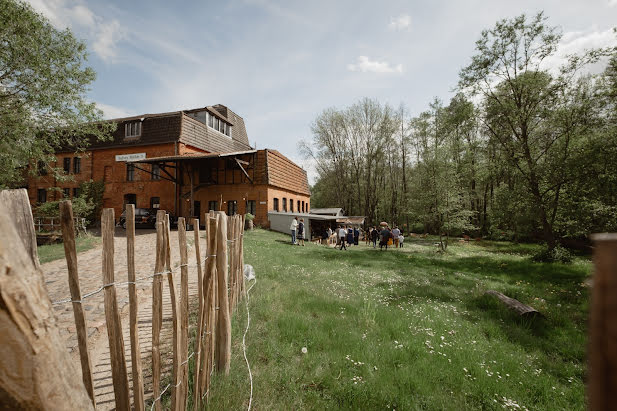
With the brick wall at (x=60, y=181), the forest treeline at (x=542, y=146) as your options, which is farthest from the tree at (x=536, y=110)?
the brick wall at (x=60, y=181)

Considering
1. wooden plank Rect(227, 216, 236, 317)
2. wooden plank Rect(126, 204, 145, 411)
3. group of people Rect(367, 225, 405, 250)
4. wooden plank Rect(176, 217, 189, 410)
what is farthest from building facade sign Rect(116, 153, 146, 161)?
wooden plank Rect(126, 204, 145, 411)

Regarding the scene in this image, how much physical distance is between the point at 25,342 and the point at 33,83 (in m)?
20.3

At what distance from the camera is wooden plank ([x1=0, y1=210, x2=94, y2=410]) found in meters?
0.93

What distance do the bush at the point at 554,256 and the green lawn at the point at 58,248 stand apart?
70.0 ft

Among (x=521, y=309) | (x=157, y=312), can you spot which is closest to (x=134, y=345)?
(x=157, y=312)

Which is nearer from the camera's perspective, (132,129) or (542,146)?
(542,146)

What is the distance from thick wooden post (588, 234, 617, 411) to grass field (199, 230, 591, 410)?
120 inches

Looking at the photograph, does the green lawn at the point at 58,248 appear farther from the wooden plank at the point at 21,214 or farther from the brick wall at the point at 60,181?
the brick wall at the point at 60,181

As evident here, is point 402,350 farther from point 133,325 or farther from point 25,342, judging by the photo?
point 25,342

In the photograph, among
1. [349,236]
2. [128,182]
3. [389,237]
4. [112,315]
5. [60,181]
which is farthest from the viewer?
[60,181]

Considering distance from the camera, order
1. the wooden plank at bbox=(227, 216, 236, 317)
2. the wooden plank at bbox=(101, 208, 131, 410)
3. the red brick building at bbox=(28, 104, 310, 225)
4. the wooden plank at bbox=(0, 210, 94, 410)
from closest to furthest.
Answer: the wooden plank at bbox=(0, 210, 94, 410)
the wooden plank at bbox=(101, 208, 131, 410)
the wooden plank at bbox=(227, 216, 236, 317)
the red brick building at bbox=(28, 104, 310, 225)

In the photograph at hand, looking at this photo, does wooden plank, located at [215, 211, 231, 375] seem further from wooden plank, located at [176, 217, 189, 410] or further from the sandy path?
the sandy path

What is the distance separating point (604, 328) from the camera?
1.79 feet

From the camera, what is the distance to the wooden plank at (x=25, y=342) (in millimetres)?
926
